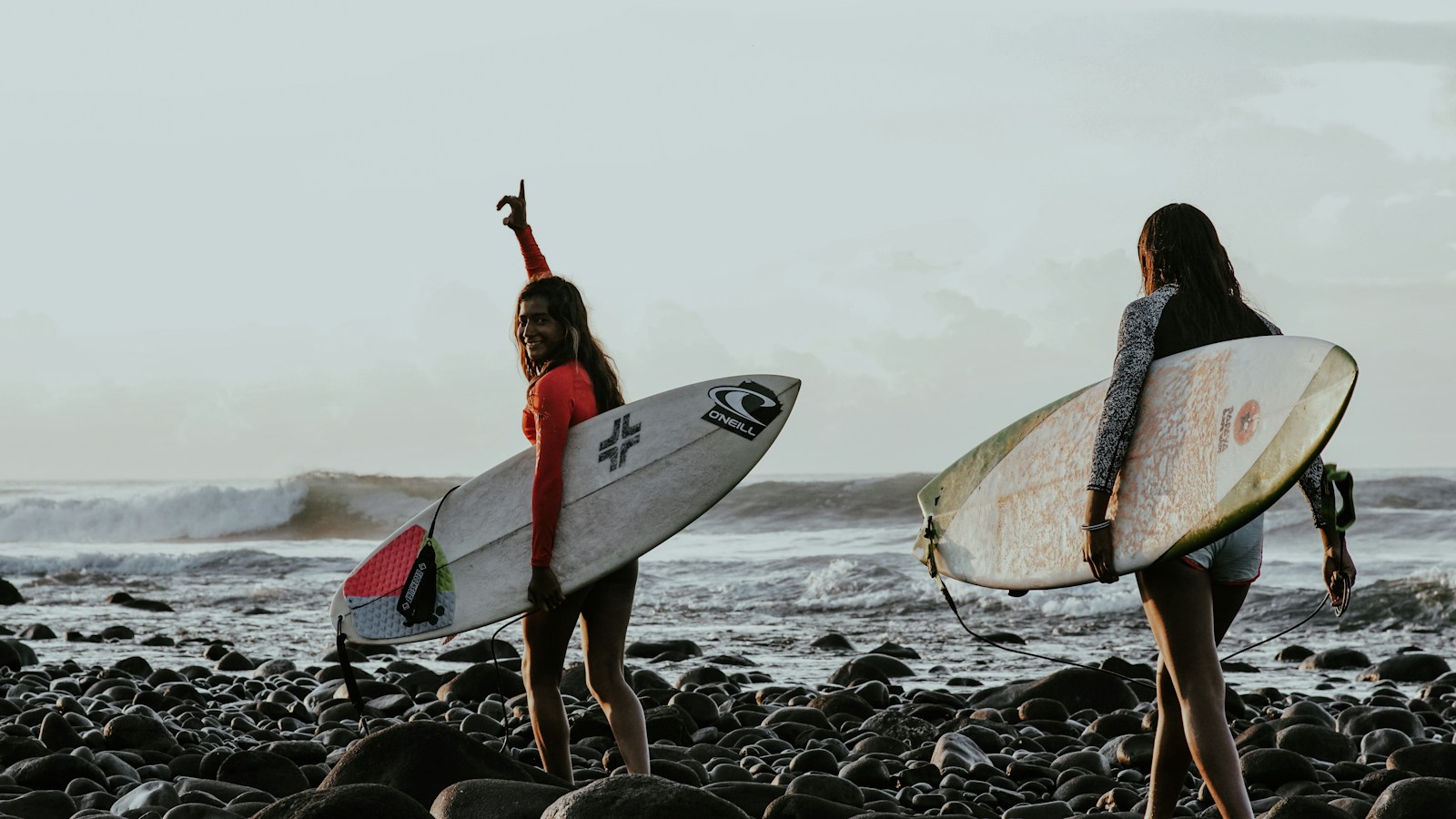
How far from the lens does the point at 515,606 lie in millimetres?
4305

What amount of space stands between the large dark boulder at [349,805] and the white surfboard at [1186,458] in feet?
6.10

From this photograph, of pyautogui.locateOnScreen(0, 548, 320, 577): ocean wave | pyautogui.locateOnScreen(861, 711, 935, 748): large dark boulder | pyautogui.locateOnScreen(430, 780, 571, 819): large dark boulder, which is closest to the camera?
pyautogui.locateOnScreen(430, 780, 571, 819): large dark boulder

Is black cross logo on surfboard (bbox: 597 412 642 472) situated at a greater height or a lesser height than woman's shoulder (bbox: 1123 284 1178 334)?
lesser

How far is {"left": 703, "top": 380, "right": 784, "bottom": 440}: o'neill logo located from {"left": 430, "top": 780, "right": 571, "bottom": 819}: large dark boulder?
151cm

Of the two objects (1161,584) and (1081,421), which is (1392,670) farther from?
(1161,584)

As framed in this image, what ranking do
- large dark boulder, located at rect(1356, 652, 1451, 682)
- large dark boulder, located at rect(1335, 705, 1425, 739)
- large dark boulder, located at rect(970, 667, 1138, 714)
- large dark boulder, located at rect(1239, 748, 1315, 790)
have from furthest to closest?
large dark boulder, located at rect(1356, 652, 1451, 682)
large dark boulder, located at rect(970, 667, 1138, 714)
large dark boulder, located at rect(1335, 705, 1425, 739)
large dark boulder, located at rect(1239, 748, 1315, 790)

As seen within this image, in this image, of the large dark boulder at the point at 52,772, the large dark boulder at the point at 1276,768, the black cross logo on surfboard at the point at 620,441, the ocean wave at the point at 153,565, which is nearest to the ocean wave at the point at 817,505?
the ocean wave at the point at 153,565

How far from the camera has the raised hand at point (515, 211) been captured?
441 cm

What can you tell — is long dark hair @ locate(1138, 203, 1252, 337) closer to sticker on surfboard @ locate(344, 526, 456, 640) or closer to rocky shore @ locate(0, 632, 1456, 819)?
rocky shore @ locate(0, 632, 1456, 819)

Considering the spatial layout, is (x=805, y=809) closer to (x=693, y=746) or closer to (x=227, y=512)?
(x=693, y=746)

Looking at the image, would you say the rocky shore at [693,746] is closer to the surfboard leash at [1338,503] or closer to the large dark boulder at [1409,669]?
the large dark boulder at [1409,669]

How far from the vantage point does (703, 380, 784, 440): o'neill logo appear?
4547mm

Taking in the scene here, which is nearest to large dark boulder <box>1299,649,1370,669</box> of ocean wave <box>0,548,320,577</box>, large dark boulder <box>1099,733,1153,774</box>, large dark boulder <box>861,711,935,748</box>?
large dark boulder <box>861,711,935,748</box>

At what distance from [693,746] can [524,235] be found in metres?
2.12
